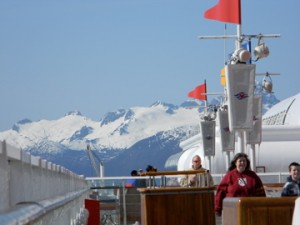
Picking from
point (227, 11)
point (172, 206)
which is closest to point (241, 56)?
point (227, 11)

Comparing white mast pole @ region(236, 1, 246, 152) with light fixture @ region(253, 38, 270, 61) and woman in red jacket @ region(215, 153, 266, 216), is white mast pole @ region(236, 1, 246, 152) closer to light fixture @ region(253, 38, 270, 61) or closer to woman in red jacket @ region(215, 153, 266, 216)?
light fixture @ region(253, 38, 270, 61)

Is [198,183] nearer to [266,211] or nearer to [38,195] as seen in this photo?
[266,211]

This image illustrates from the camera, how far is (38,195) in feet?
25.9

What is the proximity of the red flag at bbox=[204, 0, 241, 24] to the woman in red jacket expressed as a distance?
55.8 feet

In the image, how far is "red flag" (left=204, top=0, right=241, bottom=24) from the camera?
29.5 meters

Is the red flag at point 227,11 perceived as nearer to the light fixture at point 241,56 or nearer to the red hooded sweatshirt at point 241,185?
the light fixture at point 241,56

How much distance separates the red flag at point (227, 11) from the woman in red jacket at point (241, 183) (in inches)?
669

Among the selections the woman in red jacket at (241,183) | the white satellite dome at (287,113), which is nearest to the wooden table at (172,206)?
the woman in red jacket at (241,183)

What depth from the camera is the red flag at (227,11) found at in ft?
96.9

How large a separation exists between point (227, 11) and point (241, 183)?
17735mm

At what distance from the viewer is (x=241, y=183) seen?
1258 centimetres

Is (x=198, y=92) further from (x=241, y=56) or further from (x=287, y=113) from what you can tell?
(x=241, y=56)

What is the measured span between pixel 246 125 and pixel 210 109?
28.4m

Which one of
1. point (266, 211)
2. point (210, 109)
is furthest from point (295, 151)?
point (266, 211)
